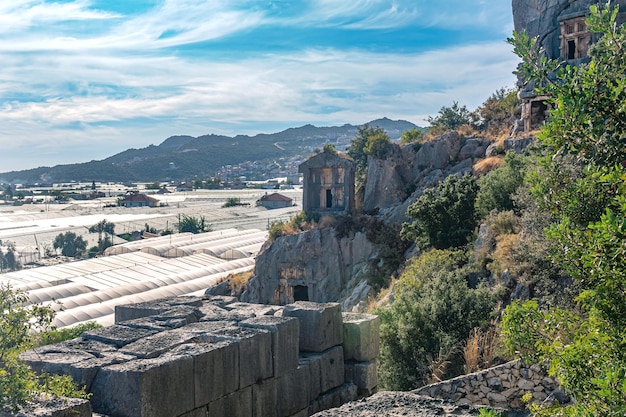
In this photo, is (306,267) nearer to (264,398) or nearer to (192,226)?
(264,398)

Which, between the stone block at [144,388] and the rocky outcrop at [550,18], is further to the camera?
the rocky outcrop at [550,18]

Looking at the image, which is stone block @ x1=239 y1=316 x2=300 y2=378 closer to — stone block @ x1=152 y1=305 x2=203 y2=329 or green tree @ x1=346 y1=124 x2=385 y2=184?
stone block @ x1=152 y1=305 x2=203 y2=329

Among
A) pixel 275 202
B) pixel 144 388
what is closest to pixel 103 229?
pixel 275 202

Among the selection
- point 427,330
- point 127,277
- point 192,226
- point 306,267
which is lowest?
point 127,277

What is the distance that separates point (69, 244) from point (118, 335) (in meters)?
58.0

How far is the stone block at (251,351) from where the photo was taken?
247 inches

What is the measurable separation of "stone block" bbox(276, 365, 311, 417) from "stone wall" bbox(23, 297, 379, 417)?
0.03 ft

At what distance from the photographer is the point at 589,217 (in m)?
4.76

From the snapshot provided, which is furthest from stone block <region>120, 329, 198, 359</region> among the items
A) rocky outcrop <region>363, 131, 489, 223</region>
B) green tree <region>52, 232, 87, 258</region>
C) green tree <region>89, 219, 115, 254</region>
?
green tree <region>89, 219, 115, 254</region>

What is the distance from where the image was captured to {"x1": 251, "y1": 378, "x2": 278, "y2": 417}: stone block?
642 cm

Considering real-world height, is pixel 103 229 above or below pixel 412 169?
below

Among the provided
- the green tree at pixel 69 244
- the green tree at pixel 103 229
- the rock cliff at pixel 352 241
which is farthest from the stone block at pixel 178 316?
the green tree at pixel 103 229

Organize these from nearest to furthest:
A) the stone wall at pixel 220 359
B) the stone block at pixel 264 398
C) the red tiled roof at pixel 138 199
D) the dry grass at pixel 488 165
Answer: the stone wall at pixel 220 359, the stone block at pixel 264 398, the dry grass at pixel 488 165, the red tiled roof at pixel 138 199

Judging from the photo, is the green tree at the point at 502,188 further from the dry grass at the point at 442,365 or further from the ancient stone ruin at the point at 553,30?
the ancient stone ruin at the point at 553,30
